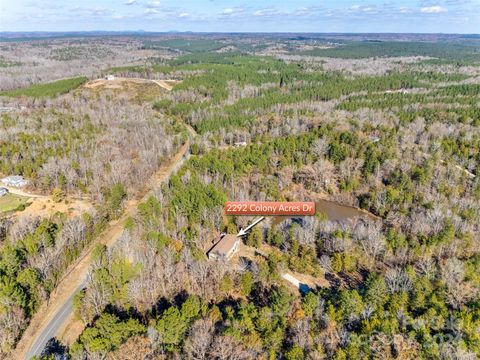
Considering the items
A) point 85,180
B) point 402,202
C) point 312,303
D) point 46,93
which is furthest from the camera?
point 46,93

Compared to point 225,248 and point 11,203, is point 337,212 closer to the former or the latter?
point 225,248

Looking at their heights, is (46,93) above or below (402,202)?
above

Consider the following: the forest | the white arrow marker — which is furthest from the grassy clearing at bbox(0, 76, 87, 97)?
the white arrow marker

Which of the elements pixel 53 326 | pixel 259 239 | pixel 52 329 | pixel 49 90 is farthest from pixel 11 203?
pixel 49 90

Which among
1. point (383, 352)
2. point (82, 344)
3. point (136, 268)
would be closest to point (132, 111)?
point (136, 268)

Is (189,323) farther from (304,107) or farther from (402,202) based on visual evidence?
(304,107)
